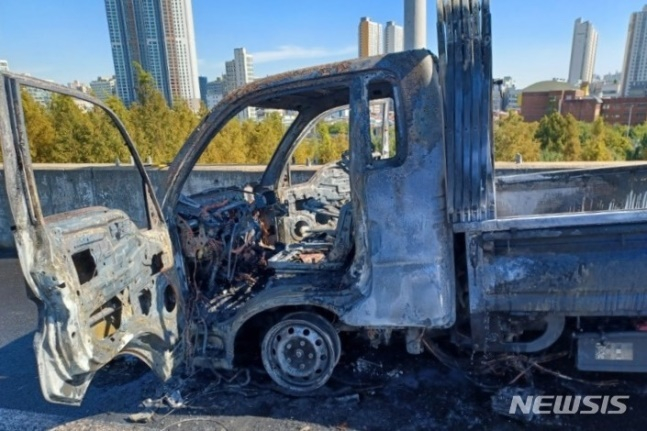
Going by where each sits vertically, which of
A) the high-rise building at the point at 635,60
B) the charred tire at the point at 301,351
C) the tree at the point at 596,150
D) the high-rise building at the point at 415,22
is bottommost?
the charred tire at the point at 301,351

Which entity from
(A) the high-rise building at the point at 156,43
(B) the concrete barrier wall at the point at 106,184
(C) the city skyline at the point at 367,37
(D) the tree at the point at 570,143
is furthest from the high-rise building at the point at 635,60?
(B) the concrete barrier wall at the point at 106,184

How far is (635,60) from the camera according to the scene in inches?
3118

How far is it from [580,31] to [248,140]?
114 meters

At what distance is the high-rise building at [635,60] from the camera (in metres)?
75.6

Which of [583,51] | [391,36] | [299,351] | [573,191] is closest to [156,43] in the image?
[391,36]

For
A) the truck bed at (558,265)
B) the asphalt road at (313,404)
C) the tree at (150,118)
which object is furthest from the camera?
the tree at (150,118)

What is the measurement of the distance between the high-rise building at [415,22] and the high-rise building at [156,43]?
22.8 meters

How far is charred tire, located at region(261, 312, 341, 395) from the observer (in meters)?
2.85

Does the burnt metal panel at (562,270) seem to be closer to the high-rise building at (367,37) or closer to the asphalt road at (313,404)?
the asphalt road at (313,404)

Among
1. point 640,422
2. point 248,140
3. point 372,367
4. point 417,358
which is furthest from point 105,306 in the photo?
point 248,140

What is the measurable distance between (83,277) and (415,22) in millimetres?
6568

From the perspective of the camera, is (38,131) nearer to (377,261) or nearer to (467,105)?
(377,261)

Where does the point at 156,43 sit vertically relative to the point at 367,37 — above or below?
above

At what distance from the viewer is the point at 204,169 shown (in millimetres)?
6887
